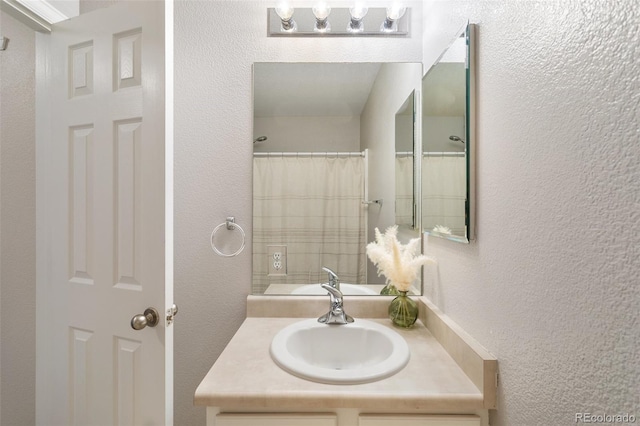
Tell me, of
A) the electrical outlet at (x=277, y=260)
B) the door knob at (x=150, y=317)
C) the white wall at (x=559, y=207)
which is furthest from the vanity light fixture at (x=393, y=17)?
the door knob at (x=150, y=317)

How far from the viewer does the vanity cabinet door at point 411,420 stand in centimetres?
77

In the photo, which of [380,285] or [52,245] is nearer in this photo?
[52,245]

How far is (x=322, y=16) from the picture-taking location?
127cm

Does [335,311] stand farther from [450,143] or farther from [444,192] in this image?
[450,143]

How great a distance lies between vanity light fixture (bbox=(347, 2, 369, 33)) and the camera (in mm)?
1274

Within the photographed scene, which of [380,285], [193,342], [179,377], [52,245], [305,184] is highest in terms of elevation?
Answer: [305,184]

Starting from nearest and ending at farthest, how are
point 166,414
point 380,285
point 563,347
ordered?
point 563,347 → point 166,414 → point 380,285

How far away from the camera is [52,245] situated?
1.16 metres

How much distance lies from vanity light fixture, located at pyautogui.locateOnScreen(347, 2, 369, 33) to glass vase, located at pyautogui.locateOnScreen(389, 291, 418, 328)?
1.15m

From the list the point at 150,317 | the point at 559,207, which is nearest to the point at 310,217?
the point at 150,317

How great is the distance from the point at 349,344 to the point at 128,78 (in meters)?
1.23

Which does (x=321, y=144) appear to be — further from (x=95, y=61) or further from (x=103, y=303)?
(x=103, y=303)

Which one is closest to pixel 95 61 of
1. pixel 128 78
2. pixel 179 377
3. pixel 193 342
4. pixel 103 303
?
pixel 128 78

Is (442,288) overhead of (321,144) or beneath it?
beneath
